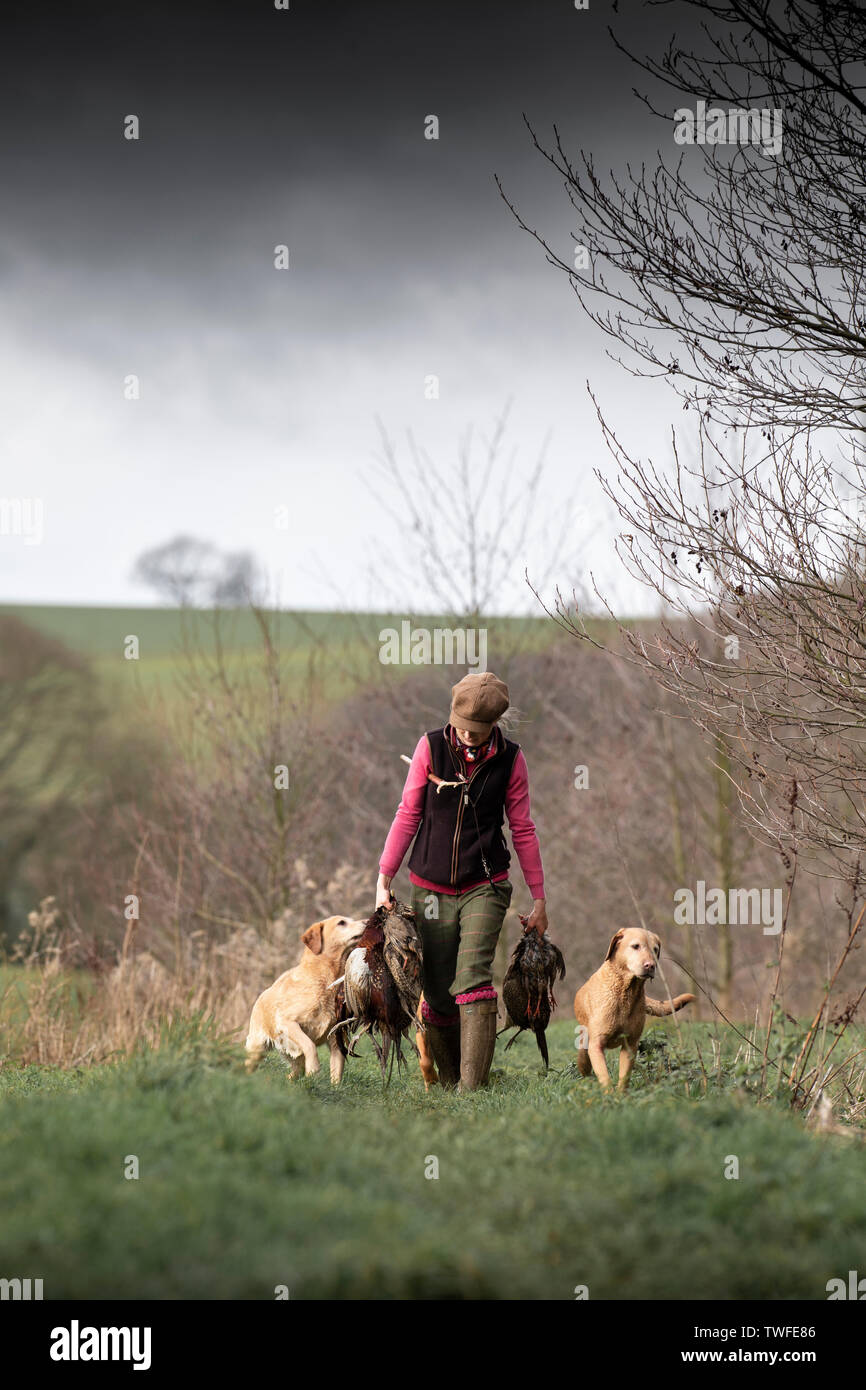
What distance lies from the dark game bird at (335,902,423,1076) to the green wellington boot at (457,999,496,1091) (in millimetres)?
328

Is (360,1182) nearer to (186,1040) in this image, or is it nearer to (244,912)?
(186,1040)

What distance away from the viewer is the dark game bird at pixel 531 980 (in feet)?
20.5

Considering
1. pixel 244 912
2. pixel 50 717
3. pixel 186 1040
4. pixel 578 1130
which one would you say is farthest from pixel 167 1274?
pixel 50 717

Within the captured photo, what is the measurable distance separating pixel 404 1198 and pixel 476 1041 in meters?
2.40

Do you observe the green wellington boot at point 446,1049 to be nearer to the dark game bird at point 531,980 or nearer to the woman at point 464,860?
the woman at point 464,860

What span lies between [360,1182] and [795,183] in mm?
5519

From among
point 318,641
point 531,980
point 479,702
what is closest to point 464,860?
point 531,980

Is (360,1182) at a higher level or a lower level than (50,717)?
lower

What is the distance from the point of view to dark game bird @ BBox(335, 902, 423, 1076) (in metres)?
5.92

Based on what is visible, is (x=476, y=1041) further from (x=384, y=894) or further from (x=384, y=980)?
(x=384, y=894)

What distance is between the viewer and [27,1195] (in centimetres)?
356

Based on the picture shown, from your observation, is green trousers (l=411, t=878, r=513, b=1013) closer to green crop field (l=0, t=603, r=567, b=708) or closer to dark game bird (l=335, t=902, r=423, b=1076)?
dark game bird (l=335, t=902, r=423, b=1076)

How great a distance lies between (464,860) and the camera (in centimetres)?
629

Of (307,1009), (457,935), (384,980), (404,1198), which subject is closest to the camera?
(404,1198)
